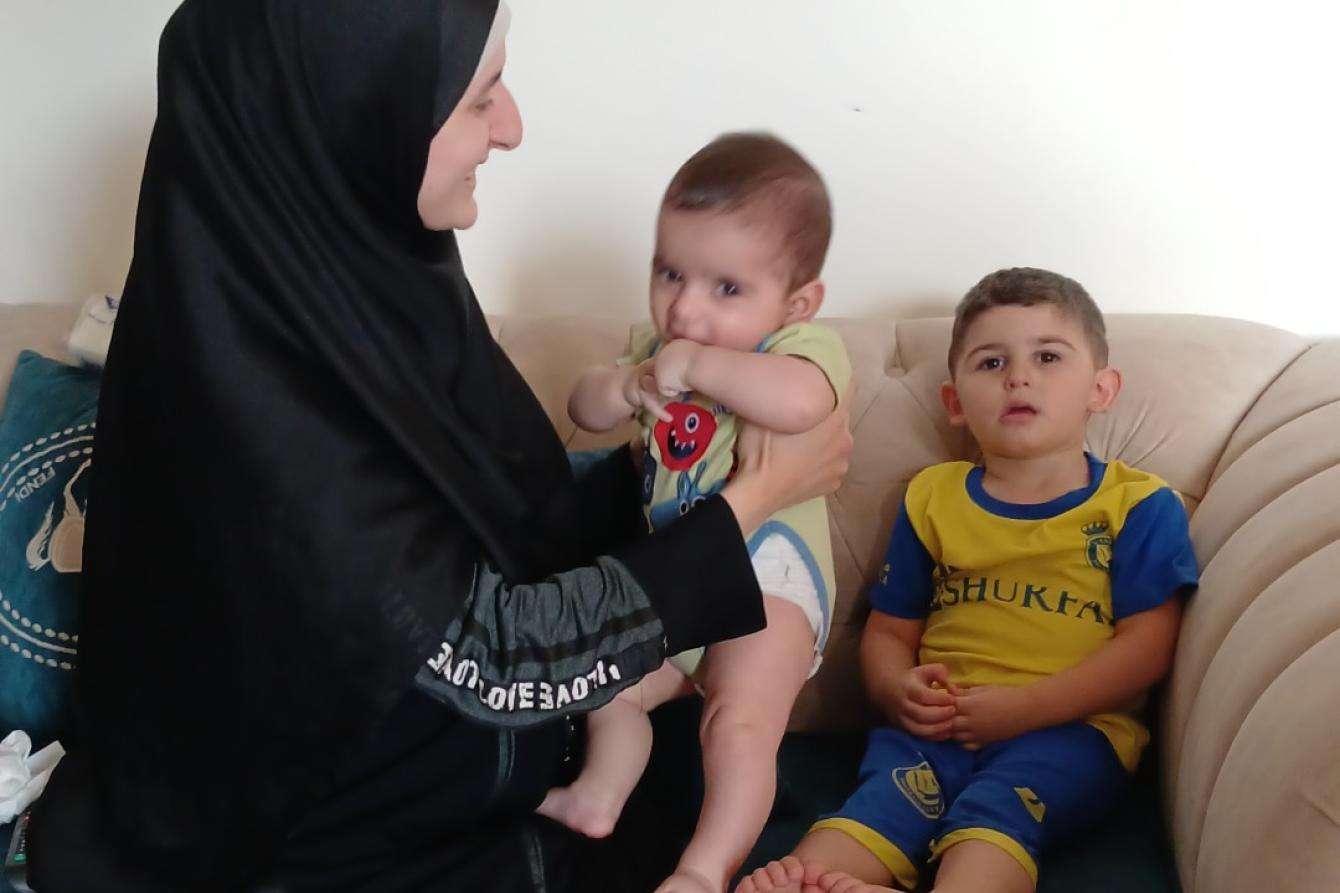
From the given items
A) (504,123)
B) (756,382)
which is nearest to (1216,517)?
(756,382)

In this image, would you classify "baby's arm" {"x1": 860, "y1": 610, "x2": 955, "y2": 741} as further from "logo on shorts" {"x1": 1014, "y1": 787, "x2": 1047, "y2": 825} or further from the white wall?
the white wall

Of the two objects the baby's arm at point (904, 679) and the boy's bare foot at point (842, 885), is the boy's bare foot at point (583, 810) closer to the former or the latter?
the boy's bare foot at point (842, 885)

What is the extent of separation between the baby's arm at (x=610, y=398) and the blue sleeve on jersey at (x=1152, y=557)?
0.65 meters

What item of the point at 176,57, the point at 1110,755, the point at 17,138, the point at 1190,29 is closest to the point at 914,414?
the point at 1110,755

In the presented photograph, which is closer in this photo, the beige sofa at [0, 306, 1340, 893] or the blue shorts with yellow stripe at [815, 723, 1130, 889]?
the beige sofa at [0, 306, 1340, 893]

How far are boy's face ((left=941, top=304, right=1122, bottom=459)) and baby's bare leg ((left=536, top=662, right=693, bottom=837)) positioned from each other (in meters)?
0.58

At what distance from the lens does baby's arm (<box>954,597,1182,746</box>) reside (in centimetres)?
150

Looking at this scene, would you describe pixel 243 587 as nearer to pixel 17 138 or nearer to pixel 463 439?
pixel 463 439

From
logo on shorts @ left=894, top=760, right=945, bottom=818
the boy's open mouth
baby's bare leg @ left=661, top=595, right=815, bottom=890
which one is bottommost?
logo on shorts @ left=894, top=760, right=945, bottom=818

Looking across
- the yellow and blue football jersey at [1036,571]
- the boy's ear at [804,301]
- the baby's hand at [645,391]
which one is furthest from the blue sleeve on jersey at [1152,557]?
the baby's hand at [645,391]

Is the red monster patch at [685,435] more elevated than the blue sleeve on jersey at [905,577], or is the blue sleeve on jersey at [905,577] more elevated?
the red monster patch at [685,435]

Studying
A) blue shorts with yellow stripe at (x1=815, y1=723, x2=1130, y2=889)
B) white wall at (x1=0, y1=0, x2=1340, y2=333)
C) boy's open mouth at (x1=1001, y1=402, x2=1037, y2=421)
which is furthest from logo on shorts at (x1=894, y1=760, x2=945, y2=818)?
white wall at (x1=0, y1=0, x2=1340, y2=333)

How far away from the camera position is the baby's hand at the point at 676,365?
1.41m

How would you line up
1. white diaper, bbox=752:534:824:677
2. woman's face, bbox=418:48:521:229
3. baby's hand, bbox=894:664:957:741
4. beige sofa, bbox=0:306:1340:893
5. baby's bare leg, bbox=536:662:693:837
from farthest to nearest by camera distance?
1. baby's hand, bbox=894:664:957:741
2. white diaper, bbox=752:534:824:677
3. baby's bare leg, bbox=536:662:693:837
4. woman's face, bbox=418:48:521:229
5. beige sofa, bbox=0:306:1340:893
